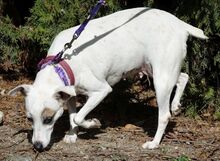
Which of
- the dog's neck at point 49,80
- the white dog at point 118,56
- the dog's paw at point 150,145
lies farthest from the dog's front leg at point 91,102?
the dog's paw at point 150,145

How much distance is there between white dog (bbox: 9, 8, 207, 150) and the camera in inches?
206

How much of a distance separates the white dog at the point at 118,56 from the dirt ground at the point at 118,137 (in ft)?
0.58

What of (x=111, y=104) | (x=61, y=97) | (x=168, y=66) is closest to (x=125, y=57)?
(x=168, y=66)

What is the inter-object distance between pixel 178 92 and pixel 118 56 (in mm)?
844

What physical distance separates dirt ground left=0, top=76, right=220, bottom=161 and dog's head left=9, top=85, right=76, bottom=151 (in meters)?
0.18

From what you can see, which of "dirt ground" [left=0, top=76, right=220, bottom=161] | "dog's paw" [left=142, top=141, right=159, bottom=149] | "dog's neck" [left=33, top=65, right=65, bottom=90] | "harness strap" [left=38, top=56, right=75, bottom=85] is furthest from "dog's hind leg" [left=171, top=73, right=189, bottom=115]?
"dog's neck" [left=33, top=65, right=65, bottom=90]

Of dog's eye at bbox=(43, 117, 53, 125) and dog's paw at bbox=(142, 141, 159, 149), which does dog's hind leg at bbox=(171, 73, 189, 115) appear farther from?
dog's eye at bbox=(43, 117, 53, 125)

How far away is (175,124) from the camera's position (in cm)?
612

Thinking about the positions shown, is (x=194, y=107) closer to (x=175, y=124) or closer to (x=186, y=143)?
(x=175, y=124)

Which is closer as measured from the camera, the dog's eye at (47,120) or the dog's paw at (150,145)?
the dog's eye at (47,120)

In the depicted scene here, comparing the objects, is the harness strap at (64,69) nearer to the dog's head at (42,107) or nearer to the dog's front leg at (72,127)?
the dog's head at (42,107)

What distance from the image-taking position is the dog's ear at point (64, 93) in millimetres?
4953

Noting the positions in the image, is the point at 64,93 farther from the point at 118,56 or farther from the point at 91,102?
the point at 118,56

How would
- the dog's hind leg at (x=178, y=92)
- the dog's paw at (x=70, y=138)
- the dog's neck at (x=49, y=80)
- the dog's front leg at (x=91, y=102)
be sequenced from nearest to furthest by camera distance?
the dog's neck at (x=49, y=80), the dog's front leg at (x=91, y=102), the dog's paw at (x=70, y=138), the dog's hind leg at (x=178, y=92)
